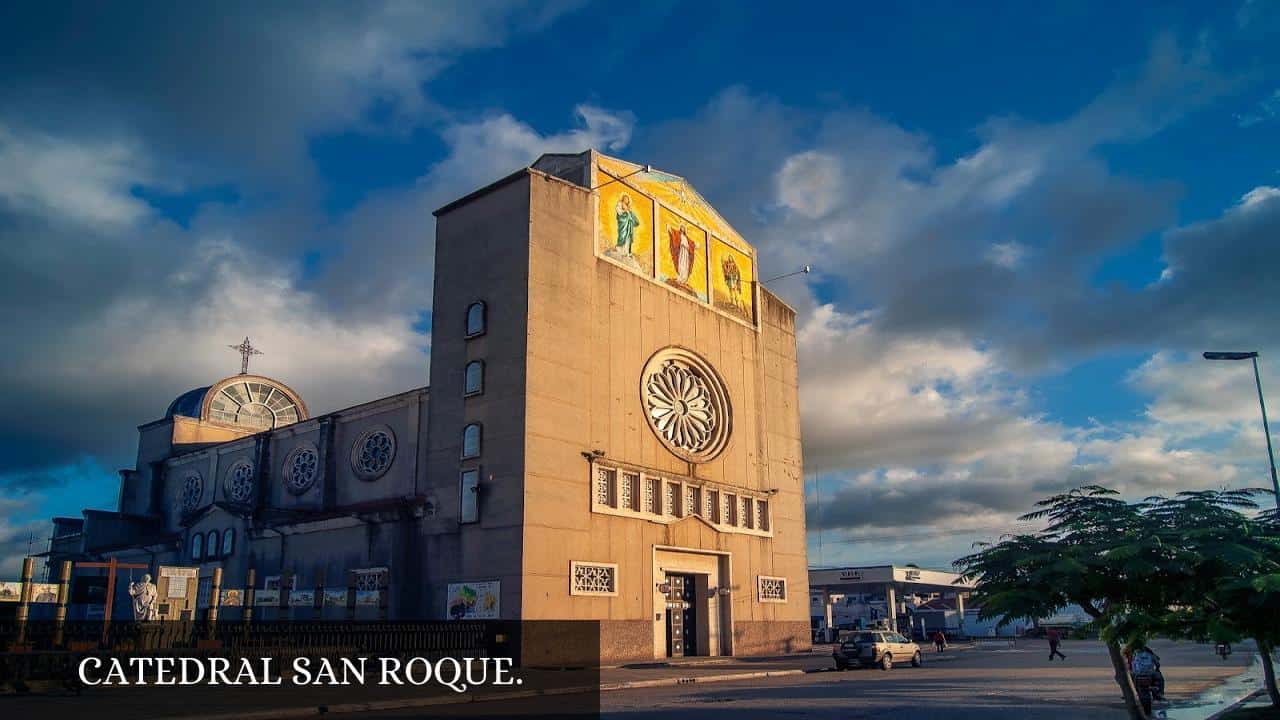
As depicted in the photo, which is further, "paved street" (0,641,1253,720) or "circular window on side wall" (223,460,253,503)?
"circular window on side wall" (223,460,253,503)

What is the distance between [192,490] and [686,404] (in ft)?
113

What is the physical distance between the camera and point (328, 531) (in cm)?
4162

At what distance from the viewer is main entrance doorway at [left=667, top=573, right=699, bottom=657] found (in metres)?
40.0

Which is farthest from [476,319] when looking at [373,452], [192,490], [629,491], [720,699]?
[192,490]

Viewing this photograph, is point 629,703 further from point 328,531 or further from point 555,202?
point 328,531

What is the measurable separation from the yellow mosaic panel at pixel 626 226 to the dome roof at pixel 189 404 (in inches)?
1524

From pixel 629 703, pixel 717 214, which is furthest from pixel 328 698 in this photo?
pixel 717 214

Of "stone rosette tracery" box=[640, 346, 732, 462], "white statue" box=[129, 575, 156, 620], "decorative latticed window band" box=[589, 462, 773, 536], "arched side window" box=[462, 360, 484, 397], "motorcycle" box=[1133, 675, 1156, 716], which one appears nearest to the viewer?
"motorcycle" box=[1133, 675, 1156, 716]

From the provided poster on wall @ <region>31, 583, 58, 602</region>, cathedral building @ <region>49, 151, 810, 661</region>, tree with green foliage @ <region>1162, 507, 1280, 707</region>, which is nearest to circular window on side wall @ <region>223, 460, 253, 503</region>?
cathedral building @ <region>49, 151, 810, 661</region>

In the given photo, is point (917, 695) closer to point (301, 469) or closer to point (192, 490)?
point (301, 469)

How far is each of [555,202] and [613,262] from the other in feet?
12.7

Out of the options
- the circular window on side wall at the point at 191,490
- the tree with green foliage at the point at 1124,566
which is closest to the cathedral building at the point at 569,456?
the circular window on side wall at the point at 191,490

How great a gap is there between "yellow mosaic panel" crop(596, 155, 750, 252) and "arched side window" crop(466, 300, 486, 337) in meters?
7.79

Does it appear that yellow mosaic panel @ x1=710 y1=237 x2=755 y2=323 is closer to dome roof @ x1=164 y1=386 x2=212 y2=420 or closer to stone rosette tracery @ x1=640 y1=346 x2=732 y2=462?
stone rosette tracery @ x1=640 y1=346 x2=732 y2=462
